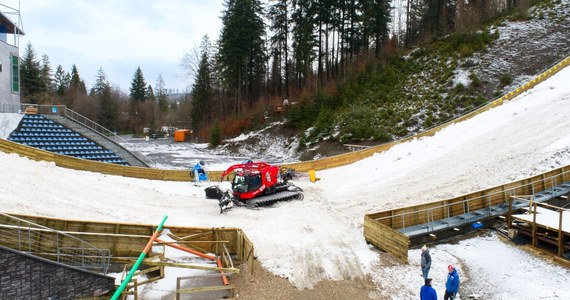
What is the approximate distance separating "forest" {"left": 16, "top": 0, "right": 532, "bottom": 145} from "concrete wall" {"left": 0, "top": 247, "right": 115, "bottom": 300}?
25633 millimetres

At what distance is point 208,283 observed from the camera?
390 inches

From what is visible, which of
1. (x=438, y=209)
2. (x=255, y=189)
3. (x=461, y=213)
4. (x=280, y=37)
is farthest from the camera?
(x=280, y=37)

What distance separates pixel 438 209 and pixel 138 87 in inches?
3963

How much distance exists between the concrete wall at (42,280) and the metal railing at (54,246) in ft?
2.74

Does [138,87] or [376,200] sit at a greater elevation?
[138,87]

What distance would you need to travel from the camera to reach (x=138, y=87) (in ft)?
327

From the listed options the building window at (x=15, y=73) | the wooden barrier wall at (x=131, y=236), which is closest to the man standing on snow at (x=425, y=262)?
the wooden barrier wall at (x=131, y=236)

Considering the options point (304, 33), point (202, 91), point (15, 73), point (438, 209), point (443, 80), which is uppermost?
point (304, 33)

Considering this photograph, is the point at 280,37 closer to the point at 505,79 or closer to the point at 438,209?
the point at 505,79

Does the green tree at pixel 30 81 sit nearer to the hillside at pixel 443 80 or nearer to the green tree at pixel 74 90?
the green tree at pixel 74 90

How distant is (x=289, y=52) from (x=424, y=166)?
132 ft

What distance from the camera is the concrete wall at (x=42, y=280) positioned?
7707 millimetres

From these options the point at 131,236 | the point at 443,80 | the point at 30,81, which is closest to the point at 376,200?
the point at 131,236

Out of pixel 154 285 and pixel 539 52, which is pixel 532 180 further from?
pixel 539 52
